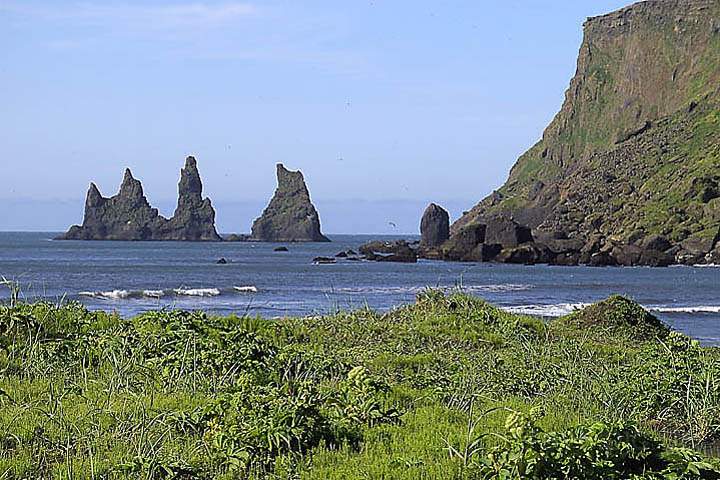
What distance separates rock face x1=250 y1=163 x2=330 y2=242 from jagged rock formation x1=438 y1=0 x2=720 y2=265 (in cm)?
2332

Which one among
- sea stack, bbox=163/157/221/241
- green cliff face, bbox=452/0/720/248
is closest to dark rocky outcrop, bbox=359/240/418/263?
green cliff face, bbox=452/0/720/248

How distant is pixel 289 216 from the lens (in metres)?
166

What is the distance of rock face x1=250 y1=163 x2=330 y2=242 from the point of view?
163750mm

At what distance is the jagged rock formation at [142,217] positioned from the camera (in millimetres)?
166625

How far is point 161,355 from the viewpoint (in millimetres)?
11141

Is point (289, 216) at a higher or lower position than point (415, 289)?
higher

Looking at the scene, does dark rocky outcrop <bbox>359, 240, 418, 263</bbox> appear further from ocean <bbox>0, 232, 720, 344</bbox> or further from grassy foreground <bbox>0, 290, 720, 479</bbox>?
grassy foreground <bbox>0, 290, 720, 479</bbox>

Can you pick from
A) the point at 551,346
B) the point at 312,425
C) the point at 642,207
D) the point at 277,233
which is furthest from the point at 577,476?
the point at 277,233

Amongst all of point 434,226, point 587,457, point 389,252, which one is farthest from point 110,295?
point 434,226

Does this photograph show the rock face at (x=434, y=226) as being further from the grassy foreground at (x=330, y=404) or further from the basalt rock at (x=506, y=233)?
the grassy foreground at (x=330, y=404)

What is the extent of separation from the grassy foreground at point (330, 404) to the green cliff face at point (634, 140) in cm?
7476

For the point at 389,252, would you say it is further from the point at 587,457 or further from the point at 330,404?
the point at 587,457

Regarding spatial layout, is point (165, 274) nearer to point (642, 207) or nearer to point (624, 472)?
point (642, 207)

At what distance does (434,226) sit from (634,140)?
37.3 m
